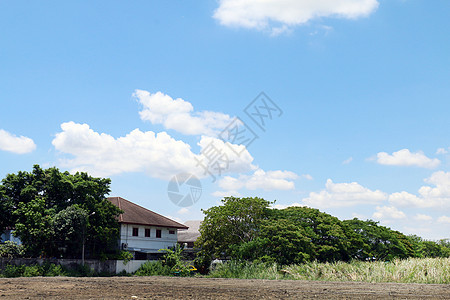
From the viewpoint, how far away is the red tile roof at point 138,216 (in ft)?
148

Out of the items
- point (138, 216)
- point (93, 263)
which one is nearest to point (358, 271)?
point (93, 263)

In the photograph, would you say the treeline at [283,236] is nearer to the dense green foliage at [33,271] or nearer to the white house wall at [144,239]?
the white house wall at [144,239]

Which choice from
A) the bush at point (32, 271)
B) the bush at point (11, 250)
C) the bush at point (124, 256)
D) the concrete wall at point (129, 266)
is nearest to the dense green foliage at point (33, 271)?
the bush at point (32, 271)

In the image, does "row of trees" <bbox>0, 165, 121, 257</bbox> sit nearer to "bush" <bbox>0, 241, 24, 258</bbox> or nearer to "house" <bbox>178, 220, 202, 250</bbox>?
"bush" <bbox>0, 241, 24, 258</bbox>

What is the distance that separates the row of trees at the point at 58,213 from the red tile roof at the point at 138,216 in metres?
4.84

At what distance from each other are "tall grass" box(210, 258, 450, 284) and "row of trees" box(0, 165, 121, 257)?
12062mm

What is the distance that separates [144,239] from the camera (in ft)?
151

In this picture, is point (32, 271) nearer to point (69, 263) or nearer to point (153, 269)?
point (69, 263)

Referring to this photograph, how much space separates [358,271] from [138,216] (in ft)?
88.6

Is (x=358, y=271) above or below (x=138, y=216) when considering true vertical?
below

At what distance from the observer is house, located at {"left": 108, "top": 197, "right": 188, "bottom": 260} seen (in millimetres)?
44344

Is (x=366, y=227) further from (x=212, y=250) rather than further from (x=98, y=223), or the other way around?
(x=98, y=223)

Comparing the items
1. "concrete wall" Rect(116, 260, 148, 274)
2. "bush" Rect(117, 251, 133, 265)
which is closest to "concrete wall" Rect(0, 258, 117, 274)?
"concrete wall" Rect(116, 260, 148, 274)

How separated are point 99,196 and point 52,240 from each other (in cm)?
578
